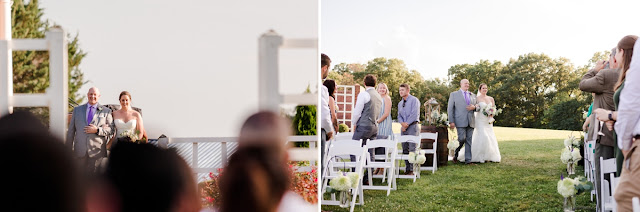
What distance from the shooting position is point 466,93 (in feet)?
25.8

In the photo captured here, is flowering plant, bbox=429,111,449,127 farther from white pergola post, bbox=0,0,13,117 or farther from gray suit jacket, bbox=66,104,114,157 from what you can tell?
white pergola post, bbox=0,0,13,117

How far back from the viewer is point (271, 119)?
1141 millimetres

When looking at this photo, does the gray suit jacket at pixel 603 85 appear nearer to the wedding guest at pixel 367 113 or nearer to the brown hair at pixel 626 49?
the brown hair at pixel 626 49

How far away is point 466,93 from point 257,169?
283 inches

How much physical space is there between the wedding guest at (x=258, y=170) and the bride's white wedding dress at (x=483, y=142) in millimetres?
7280

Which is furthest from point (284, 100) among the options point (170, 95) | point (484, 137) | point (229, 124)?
point (484, 137)

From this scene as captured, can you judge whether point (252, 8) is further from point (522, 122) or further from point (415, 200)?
point (522, 122)

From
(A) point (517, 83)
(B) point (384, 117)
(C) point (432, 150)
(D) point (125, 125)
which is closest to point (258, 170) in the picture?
(D) point (125, 125)

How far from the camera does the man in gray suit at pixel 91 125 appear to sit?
421 cm

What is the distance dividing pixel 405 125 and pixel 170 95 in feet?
12.9

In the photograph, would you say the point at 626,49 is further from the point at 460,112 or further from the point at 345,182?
the point at 460,112

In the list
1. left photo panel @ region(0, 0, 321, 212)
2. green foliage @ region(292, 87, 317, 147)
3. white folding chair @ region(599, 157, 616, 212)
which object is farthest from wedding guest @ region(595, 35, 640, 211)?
green foliage @ region(292, 87, 317, 147)

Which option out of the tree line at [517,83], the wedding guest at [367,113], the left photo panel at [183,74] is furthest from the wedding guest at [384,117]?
the tree line at [517,83]

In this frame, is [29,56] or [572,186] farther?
[29,56]
